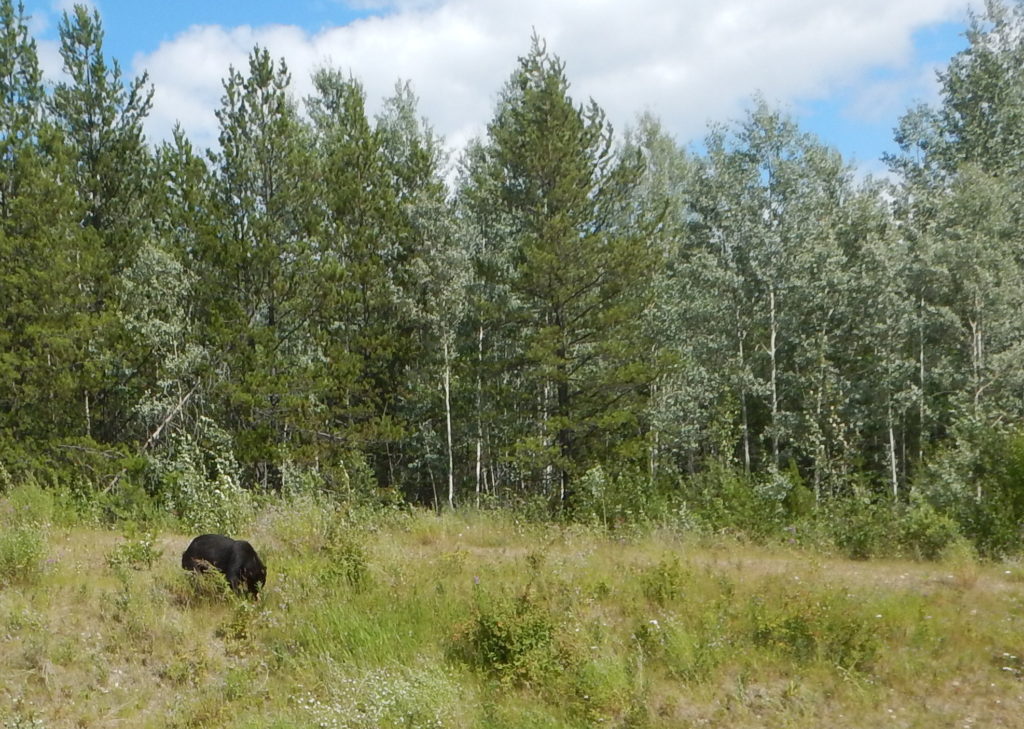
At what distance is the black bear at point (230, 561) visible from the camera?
23.4 feet

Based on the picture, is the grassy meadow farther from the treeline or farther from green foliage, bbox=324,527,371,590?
the treeline

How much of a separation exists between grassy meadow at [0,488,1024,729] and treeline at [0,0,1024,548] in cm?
401

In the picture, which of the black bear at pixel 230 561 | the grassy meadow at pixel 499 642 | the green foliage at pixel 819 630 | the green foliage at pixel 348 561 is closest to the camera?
the grassy meadow at pixel 499 642

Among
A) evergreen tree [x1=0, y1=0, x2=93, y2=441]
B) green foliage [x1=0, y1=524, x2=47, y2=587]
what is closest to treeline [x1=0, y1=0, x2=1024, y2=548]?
evergreen tree [x1=0, y1=0, x2=93, y2=441]

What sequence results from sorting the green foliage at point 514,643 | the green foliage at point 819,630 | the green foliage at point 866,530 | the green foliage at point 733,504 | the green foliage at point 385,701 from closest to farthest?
the green foliage at point 385,701, the green foliage at point 514,643, the green foliage at point 819,630, the green foliage at point 866,530, the green foliage at point 733,504

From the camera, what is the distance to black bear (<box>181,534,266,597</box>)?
713cm

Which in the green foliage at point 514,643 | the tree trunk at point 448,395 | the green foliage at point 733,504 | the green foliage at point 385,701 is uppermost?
the tree trunk at point 448,395

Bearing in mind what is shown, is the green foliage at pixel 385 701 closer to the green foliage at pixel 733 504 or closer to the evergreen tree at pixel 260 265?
the green foliage at pixel 733 504

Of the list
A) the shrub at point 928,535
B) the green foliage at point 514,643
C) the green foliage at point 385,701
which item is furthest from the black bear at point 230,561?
the shrub at point 928,535

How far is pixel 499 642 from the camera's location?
6.25 m

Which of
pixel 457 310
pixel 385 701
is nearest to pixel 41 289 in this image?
pixel 457 310

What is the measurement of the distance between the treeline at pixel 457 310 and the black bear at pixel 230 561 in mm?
4551

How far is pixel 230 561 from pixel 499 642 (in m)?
2.68

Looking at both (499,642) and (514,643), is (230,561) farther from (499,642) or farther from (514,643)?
(514,643)
